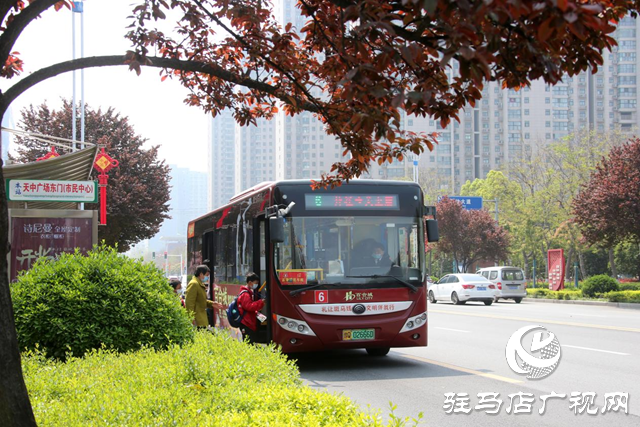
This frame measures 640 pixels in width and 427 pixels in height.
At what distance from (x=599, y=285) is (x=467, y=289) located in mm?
6630

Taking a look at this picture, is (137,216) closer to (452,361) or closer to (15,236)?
(15,236)

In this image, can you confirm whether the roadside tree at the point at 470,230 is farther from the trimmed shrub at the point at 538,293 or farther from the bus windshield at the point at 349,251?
the bus windshield at the point at 349,251

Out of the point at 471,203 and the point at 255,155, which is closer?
the point at 471,203

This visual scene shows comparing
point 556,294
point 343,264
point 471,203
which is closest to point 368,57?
point 343,264

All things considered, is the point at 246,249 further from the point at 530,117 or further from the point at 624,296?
the point at 530,117

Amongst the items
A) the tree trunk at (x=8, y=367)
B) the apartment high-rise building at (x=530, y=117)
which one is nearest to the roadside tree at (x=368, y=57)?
the tree trunk at (x=8, y=367)

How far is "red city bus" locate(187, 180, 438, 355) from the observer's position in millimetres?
10945

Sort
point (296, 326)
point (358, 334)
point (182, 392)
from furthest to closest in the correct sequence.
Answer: point (358, 334)
point (296, 326)
point (182, 392)

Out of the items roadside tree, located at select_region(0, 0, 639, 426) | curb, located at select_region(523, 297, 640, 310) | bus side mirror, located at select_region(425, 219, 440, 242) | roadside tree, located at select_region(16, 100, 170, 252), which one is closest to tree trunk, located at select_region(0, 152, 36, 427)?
roadside tree, located at select_region(0, 0, 639, 426)

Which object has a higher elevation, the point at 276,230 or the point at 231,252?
the point at 276,230

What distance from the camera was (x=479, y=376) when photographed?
10.3m

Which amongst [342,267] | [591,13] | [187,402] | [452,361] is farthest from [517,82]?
[452,361]

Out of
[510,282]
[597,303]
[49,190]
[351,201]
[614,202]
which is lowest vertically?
[597,303]

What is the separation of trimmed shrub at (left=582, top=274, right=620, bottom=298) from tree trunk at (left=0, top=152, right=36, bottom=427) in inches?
1321
